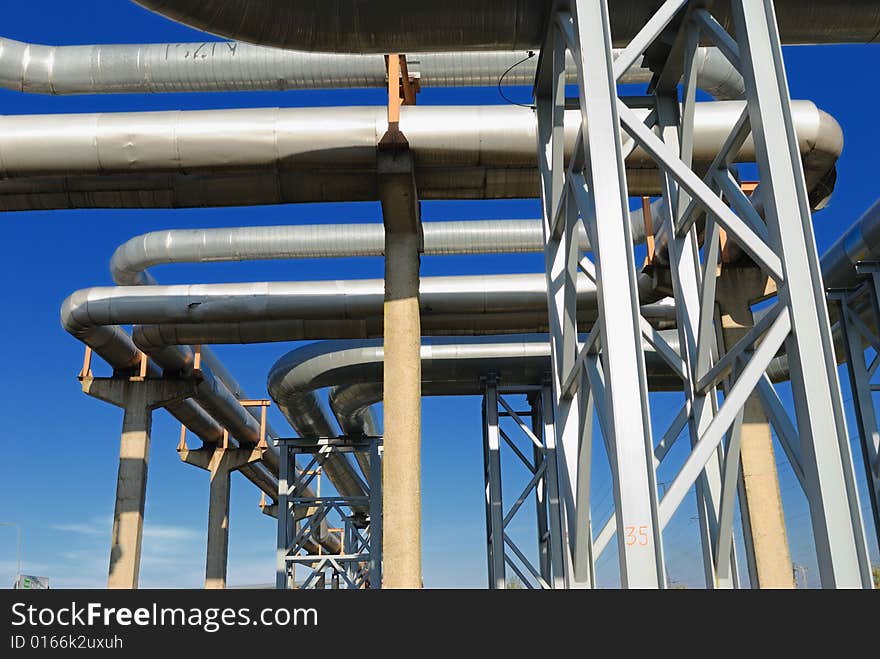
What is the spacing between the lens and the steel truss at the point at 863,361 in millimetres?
12984

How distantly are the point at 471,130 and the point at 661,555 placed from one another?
6.85m

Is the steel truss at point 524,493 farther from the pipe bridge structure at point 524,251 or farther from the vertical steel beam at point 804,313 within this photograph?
the vertical steel beam at point 804,313

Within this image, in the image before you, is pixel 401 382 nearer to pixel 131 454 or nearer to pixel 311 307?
pixel 311 307

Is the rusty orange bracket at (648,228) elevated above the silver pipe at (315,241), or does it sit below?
below

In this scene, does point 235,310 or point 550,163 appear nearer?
point 550,163

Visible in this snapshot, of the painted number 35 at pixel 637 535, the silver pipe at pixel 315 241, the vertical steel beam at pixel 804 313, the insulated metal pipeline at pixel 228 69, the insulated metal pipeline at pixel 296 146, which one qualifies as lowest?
the painted number 35 at pixel 637 535

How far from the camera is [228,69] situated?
13.3m

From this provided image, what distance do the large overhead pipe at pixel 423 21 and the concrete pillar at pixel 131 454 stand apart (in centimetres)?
1308

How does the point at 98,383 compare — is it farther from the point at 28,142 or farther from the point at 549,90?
the point at 549,90

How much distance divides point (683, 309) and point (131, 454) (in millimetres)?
15010

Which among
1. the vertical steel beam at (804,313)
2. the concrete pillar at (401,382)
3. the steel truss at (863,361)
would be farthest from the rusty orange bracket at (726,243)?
the vertical steel beam at (804,313)

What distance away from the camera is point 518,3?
672cm

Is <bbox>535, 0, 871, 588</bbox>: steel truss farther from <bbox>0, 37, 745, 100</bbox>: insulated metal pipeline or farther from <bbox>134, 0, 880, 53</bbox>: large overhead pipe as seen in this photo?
<bbox>0, 37, 745, 100</bbox>: insulated metal pipeline
